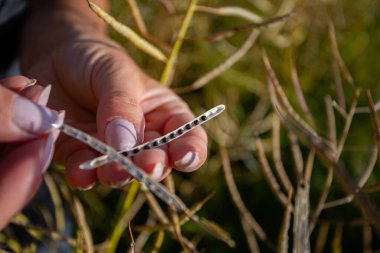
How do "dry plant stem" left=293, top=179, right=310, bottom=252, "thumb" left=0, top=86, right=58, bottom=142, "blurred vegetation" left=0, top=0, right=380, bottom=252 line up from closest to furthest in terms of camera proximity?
"thumb" left=0, top=86, right=58, bottom=142 < "dry plant stem" left=293, top=179, right=310, bottom=252 < "blurred vegetation" left=0, top=0, right=380, bottom=252

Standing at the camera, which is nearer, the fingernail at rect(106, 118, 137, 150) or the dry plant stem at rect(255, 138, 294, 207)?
the fingernail at rect(106, 118, 137, 150)

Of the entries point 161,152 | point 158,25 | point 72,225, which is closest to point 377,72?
point 158,25

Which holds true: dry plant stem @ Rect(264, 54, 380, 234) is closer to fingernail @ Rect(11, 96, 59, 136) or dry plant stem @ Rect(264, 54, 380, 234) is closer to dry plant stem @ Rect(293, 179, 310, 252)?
dry plant stem @ Rect(293, 179, 310, 252)

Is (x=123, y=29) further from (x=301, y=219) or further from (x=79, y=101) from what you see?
(x=301, y=219)

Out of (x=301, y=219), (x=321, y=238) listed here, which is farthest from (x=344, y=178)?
(x=321, y=238)

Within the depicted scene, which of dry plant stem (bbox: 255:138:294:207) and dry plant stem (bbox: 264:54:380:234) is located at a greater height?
dry plant stem (bbox: 264:54:380:234)

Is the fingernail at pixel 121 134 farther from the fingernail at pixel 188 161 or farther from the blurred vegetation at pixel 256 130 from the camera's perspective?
the blurred vegetation at pixel 256 130

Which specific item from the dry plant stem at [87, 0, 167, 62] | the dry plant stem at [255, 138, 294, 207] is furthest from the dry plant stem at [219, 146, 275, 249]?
the dry plant stem at [87, 0, 167, 62]
